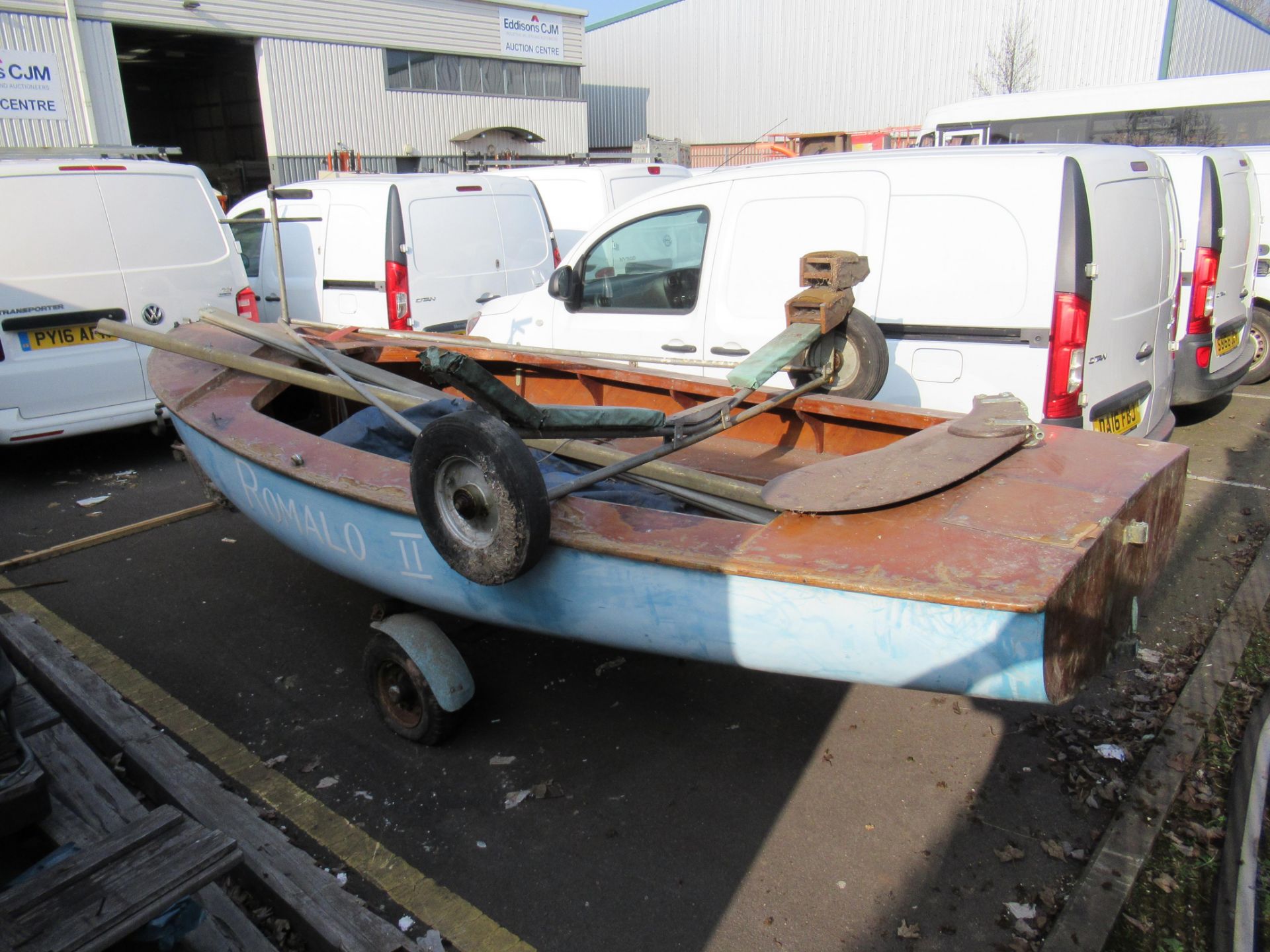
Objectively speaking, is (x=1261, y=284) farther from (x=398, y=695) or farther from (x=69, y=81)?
(x=69, y=81)

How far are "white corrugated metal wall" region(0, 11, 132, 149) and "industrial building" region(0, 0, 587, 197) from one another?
2 cm

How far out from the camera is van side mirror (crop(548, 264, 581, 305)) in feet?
18.4

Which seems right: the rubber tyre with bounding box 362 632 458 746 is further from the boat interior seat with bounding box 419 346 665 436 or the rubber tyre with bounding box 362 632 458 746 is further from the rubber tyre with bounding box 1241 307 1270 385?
the rubber tyre with bounding box 1241 307 1270 385

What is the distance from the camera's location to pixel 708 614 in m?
2.66

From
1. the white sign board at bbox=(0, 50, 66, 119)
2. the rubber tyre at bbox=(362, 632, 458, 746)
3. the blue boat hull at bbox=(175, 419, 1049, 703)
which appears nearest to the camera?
the blue boat hull at bbox=(175, 419, 1049, 703)

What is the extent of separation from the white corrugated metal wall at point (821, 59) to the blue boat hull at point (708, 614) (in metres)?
26.3

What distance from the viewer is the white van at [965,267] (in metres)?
4.02

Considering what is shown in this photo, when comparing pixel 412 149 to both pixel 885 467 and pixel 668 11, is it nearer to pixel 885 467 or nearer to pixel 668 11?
pixel 668 11

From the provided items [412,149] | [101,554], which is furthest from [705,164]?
[101,554]

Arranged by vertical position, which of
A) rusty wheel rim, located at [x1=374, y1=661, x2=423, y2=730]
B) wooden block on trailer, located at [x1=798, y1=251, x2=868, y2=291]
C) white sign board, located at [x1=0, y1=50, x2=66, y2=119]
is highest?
white sign board, located at [x1=0, y1=50, x2=66, y2=119]

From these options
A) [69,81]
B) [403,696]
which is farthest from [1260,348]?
[69,81]

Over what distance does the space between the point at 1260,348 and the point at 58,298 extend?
10.3 meters

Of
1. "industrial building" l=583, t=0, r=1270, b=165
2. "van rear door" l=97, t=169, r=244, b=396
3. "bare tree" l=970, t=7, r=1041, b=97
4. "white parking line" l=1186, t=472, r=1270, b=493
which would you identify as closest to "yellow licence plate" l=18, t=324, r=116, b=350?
"van rear door" l=97, t=169, r=244, b=396

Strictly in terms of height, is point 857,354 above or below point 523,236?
below
